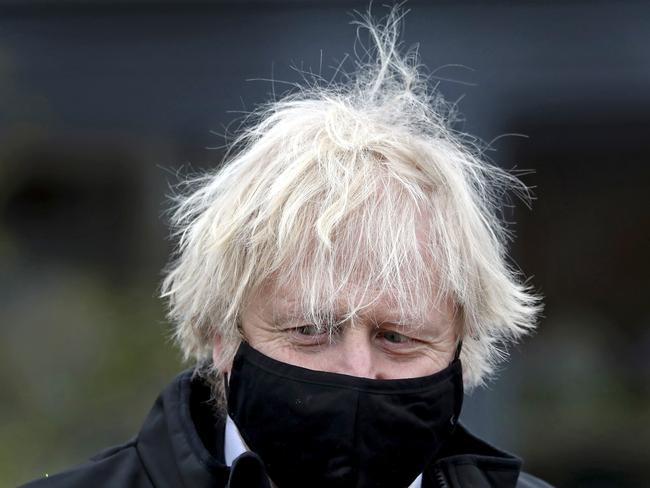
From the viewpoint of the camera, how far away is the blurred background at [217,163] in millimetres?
4680

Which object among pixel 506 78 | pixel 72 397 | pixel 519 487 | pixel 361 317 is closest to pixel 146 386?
pixel 72 397

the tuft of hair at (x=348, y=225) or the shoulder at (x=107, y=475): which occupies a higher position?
the tuft of hair at (x=348, y=225)

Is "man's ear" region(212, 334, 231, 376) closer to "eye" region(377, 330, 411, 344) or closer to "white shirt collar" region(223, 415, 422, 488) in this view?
"white shirt collar" region(223, 415, 422, 488)

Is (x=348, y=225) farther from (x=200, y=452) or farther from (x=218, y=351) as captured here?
(x=200, y=452)

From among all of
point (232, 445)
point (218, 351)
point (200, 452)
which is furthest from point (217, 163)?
point (200, 452)

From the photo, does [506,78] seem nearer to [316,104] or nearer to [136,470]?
[316,104]

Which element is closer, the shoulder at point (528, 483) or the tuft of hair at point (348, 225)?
the tuft of hair at point (348, 225)

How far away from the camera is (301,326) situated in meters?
2.02

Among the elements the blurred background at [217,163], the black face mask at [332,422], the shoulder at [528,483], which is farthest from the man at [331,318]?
the blurred background at [217,163]

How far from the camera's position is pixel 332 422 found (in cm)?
191

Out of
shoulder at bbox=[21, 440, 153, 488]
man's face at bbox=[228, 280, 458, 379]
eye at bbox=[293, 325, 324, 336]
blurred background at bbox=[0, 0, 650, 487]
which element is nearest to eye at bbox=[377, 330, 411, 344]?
man's face at bbox=[228, 280, 458, 379]

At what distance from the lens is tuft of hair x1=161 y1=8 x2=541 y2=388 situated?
2.02m

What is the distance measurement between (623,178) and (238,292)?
10.6ft

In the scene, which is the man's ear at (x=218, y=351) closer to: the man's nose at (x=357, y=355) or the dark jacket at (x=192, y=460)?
the dark jacket at (x=192, y=460)
